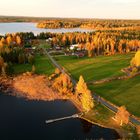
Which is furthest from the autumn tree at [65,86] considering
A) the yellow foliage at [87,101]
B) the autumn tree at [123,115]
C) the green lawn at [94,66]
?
the autumn tree at [123,115]

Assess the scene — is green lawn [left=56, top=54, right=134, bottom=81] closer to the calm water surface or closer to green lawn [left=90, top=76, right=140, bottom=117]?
green lawn [left=90, top=76, right=140, bottom=117]

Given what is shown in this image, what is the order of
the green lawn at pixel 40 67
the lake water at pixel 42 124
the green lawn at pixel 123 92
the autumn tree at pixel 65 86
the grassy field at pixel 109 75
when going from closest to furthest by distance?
the lake water at pixel 42 124, the green lawn at pixel 123 92, the grassy field at pixel 109 75, the autumn tree at pixel 65 86, the green lawn at pixel 40 67

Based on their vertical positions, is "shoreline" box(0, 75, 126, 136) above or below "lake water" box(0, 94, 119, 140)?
above

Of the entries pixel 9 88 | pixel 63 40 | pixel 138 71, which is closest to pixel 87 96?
pixel 9 88

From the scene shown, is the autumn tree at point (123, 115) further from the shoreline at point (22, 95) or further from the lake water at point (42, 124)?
the lake water at point (42, 124)

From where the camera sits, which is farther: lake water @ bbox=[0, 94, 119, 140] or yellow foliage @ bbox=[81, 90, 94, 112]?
yellow foliage @ bbox=[81, 90, 94, 112]

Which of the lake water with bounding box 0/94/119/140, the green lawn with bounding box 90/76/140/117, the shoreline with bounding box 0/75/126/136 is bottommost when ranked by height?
the lake water with bounding box 0/94/119/140

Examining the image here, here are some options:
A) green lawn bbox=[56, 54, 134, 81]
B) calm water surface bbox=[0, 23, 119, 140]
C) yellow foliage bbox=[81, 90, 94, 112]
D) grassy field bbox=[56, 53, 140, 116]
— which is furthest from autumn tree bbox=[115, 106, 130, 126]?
green lawn bbox=[56, 54, 134, 81]

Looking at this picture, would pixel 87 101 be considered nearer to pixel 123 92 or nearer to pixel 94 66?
pixel 123 92
